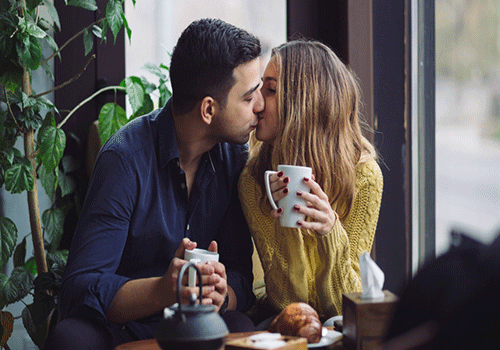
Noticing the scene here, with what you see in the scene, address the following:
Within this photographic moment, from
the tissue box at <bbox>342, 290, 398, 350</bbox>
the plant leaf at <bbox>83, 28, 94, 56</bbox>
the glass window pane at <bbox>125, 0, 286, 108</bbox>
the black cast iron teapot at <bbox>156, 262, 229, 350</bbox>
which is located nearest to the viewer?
the black cast iron teapot at <bbox>156, 262, 229, 350</bbox>

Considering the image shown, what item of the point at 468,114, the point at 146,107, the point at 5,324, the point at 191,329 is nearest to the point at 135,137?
the point at 146,107

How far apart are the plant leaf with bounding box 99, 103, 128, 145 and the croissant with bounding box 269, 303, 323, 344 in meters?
1.25

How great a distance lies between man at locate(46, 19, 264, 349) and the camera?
135 centimetres

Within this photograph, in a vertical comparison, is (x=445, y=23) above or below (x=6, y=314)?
above

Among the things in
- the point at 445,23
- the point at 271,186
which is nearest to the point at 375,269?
the point at 271,186

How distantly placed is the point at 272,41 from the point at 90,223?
1.33m

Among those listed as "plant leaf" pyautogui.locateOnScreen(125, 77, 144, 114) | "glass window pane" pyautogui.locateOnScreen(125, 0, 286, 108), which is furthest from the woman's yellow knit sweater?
"glass window pane" pyautogui.locateOnScreen(125, 0, 286, 108)

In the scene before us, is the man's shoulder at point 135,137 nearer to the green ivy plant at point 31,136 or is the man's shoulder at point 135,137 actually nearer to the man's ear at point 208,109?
the man's ear at point 208,109

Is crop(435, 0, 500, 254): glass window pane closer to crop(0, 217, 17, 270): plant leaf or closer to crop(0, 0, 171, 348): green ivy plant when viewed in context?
crop(0, 0, 171, 348): green ivy plant

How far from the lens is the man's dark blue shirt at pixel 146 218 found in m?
1.35

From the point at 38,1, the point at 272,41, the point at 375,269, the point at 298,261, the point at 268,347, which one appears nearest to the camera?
the point at 268,347

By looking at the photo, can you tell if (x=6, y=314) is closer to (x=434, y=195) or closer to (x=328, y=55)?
(x=328, y=55)

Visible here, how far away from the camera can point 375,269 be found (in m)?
1.01

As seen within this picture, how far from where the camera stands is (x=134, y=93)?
2062 mm
